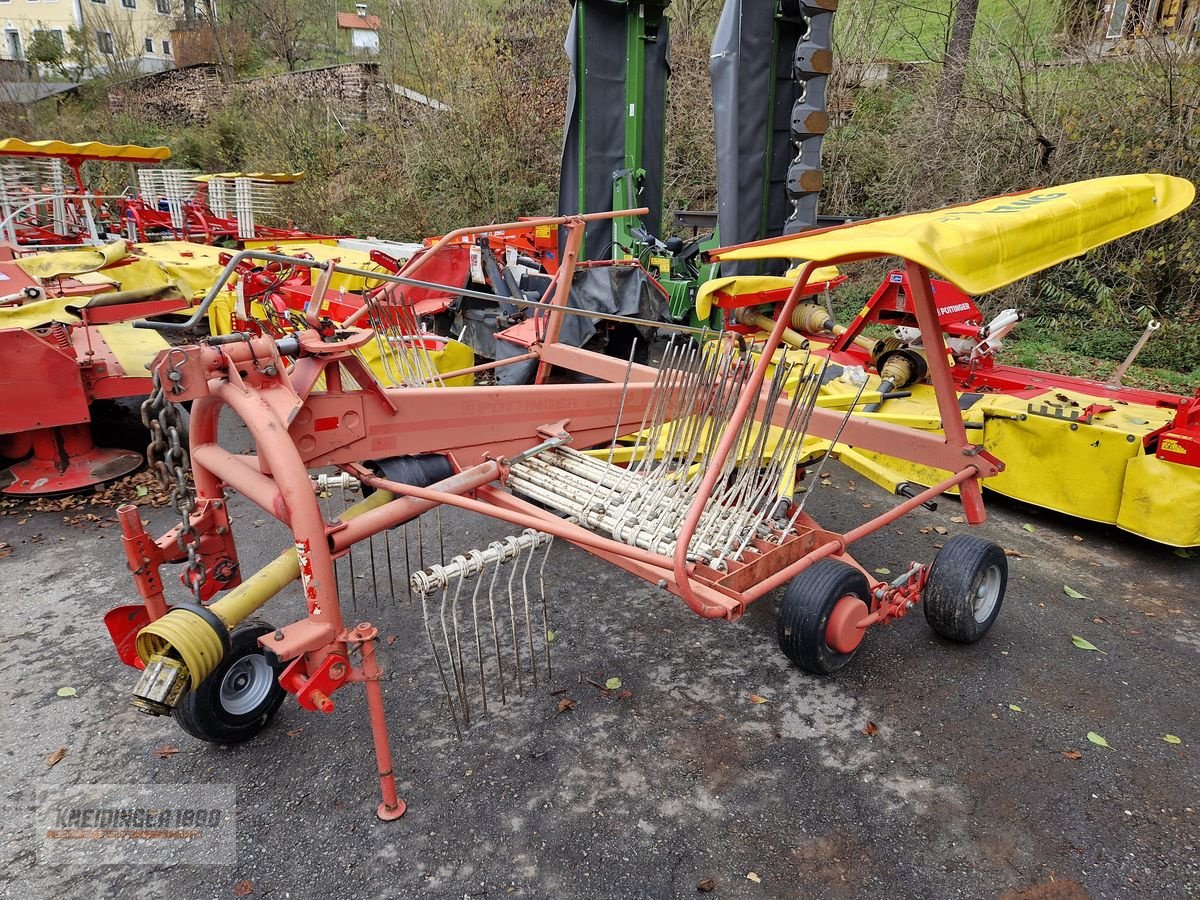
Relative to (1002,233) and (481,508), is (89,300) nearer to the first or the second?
(481,508)

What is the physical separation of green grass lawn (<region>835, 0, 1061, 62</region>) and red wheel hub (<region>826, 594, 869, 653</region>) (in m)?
9.86

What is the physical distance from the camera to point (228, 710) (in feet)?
9.00

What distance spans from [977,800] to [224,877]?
246 centimetres

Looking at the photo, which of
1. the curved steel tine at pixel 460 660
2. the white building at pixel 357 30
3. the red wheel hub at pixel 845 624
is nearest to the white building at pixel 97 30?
the white building at pixel 357 30

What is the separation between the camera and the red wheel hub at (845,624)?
2.98 meters

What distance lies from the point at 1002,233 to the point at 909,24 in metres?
13.3

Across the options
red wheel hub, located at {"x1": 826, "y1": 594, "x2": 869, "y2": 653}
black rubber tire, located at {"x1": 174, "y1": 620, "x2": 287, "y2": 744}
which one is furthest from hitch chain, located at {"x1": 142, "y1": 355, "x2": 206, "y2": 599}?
red wheel hub, located at {"x1": 826, "y1": 594, "x2": 869, "y2": 653}

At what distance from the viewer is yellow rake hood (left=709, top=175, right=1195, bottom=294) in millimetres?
2074

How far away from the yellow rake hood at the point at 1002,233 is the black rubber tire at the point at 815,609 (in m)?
1.25

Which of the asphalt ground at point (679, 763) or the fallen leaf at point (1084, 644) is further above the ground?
the fallen leaf at point (1084, 644)

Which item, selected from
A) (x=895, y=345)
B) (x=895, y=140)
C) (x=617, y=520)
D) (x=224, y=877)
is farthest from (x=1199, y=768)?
(x=895, y=140)

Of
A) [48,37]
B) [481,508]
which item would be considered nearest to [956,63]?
[481,508]

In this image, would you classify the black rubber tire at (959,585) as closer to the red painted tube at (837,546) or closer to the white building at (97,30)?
the red painted tube at (837,546)

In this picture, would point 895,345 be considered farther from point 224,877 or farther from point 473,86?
point 473,86
